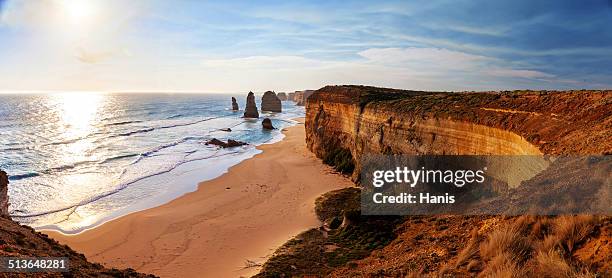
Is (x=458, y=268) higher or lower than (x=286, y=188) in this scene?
higher

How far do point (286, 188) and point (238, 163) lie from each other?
1087 centimetres

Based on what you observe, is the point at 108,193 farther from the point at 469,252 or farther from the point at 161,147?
the point at 469,252

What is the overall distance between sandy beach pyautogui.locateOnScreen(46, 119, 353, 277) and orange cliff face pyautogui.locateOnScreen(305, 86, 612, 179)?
5.09 meters

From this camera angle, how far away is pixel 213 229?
17000 millimetres

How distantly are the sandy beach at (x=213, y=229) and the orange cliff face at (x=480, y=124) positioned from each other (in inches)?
200

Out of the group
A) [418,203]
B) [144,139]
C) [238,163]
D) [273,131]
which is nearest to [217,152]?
[238,163]

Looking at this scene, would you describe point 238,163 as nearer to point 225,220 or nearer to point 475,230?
point 225,220

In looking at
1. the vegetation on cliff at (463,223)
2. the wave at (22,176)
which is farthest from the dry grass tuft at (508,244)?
the wave at (22,176)

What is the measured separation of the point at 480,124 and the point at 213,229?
1429 centimetres

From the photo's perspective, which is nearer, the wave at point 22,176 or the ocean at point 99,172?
the ocean at point 99,172

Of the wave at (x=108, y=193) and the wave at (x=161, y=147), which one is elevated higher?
the wave at (x=161, y=147)

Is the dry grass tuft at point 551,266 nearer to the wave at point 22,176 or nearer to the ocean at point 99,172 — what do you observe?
the ocean at point 99,172

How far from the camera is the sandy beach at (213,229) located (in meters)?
13.9

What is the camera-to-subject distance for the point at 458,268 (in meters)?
6.64
